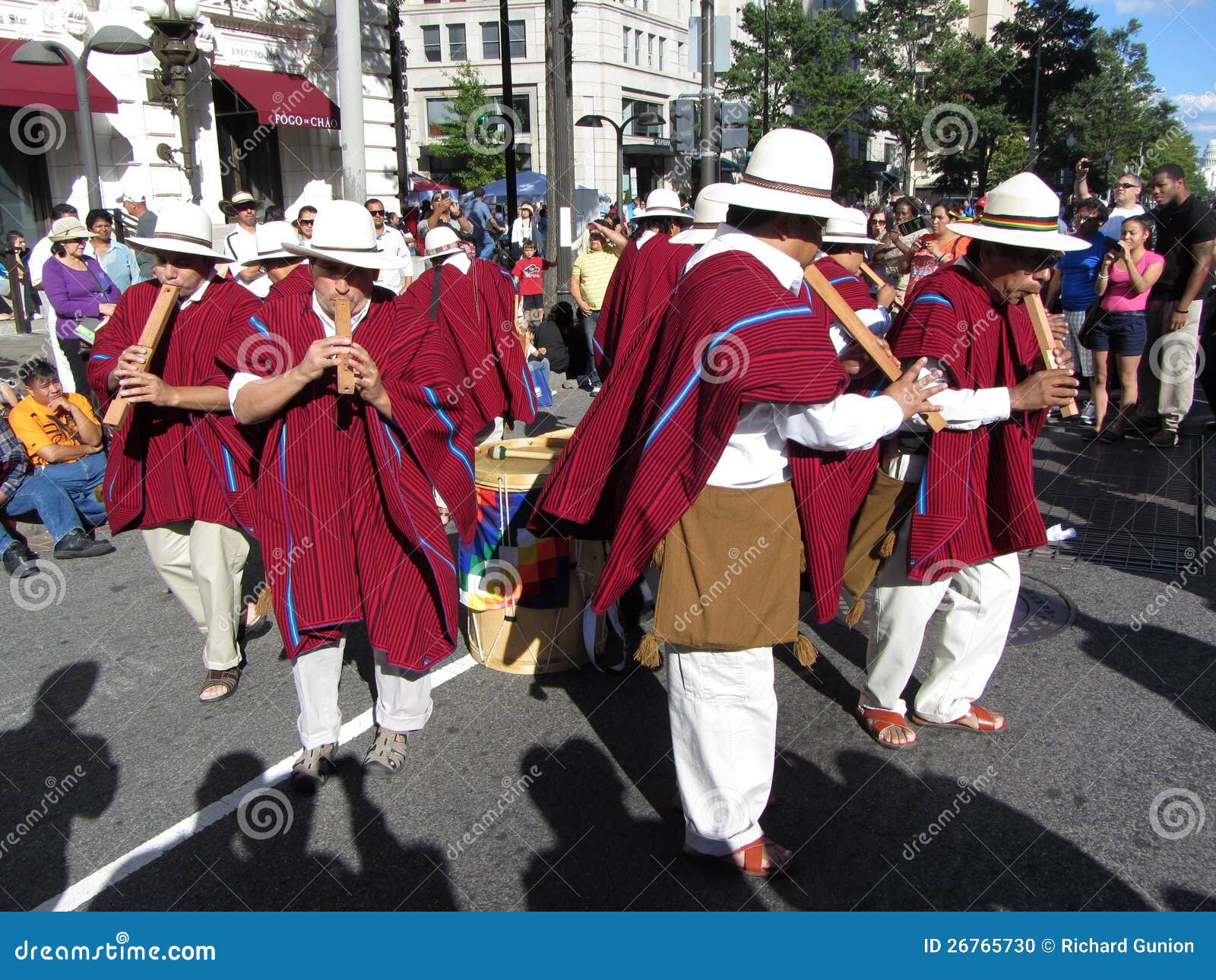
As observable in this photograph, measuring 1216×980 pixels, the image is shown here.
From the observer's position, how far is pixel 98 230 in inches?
346

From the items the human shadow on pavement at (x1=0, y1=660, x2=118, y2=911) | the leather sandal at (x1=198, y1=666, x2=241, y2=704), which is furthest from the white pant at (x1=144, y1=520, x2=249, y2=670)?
the human shadow on pavement at (x1=0, y1=660, x2=118, y2=911)

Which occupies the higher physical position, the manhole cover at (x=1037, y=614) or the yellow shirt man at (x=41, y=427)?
the yellow shirt man at (x=41, y=427)

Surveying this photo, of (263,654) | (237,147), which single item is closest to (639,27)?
(237,147)

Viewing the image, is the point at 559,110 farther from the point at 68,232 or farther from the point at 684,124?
the point at 68,232

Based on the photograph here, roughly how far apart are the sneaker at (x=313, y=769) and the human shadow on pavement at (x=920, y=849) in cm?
154

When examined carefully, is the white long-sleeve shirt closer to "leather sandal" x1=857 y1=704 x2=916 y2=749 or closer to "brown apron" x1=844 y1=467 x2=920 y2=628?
"brown apron" x1=844 y1=467 x2=920 y2=628

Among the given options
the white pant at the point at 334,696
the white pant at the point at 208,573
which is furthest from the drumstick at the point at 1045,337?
the white pant at the point at 208,573

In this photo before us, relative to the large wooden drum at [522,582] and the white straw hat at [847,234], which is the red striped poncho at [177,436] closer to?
the large wooden drum at [522,582]

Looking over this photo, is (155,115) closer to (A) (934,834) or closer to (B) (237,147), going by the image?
(B) (237,147)

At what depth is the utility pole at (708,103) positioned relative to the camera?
13664mm

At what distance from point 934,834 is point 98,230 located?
8689mm

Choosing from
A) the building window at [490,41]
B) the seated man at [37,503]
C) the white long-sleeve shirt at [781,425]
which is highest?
the building window at [490,41]

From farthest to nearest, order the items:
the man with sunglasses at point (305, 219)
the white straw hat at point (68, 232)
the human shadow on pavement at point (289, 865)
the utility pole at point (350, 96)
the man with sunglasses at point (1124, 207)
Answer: the utility pole at point (350, 96)
the white straw hat at point (68, 232)
the man with sunglasses at point (1124, 207)
the man with sunglasses at point (305, 219)
the human shadow on pavement at point (289, 865)

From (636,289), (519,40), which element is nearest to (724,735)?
(636,289)
